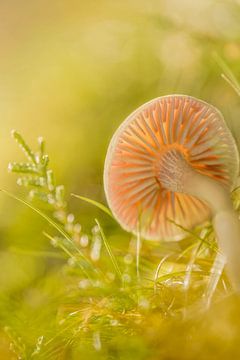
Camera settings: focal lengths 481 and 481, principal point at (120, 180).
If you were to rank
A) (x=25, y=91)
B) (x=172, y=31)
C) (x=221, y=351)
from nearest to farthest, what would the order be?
(x=221, y=351) → (x=172, y=31) → (x=25, y=91)

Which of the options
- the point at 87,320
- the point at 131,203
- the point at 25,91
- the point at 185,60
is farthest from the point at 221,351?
the point at 25,91

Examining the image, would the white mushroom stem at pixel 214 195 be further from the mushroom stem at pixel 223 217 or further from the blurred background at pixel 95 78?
the blurred background at pixel 95 78

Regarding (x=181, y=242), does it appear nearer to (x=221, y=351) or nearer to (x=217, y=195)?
(x=217, y=195)


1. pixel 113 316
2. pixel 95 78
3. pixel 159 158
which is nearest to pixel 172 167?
pixel 159 158

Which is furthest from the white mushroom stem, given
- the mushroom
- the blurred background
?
the blurred background

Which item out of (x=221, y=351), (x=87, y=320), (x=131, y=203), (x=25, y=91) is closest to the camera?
(x=221, y=351)

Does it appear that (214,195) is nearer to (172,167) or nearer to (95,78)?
(172,167)

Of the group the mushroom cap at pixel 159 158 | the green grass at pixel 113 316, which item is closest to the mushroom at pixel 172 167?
the mushroom cap at pixel 159 158
